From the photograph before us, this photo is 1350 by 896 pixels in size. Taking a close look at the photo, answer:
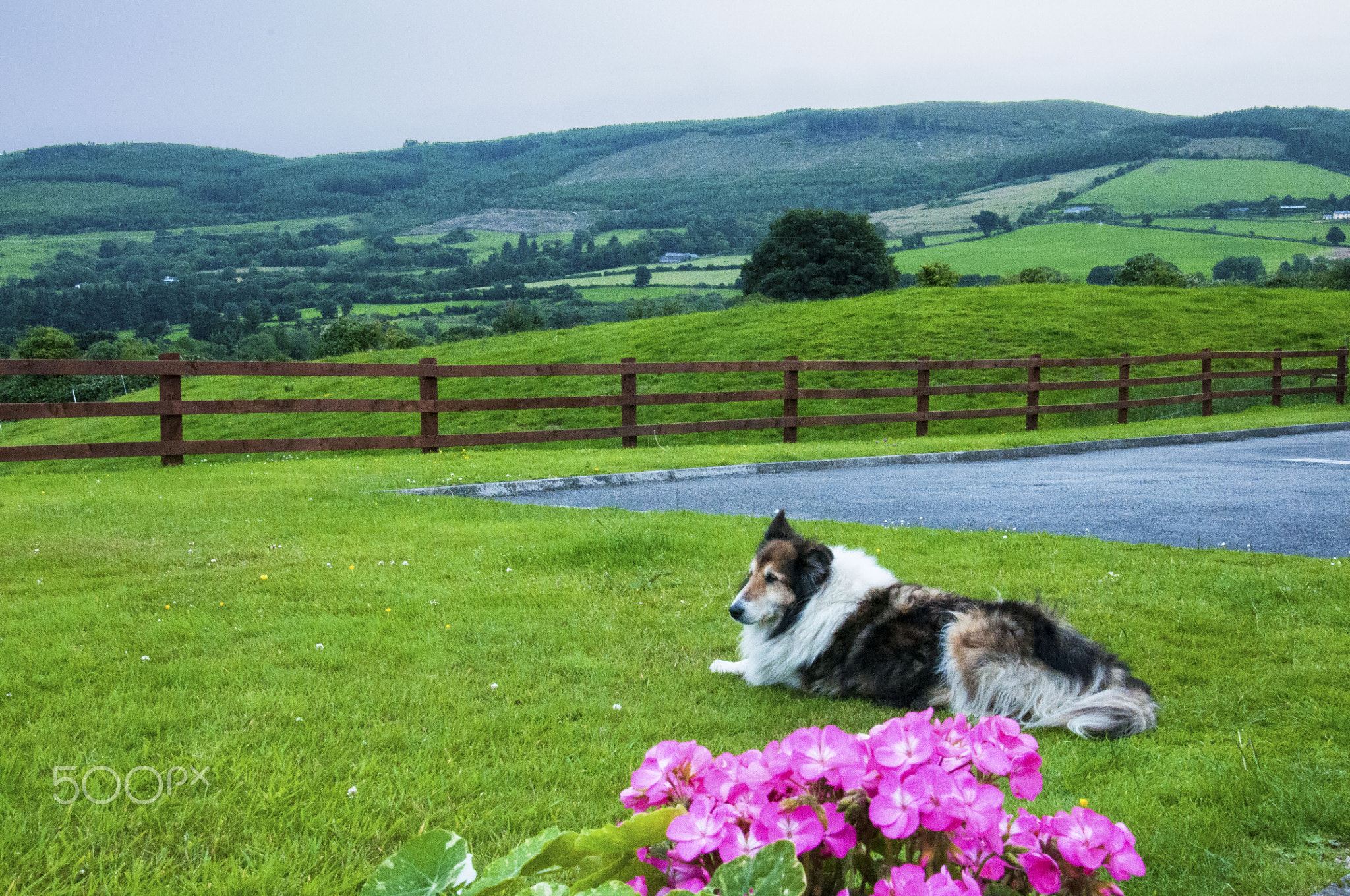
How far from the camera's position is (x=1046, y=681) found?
3611 millimetres

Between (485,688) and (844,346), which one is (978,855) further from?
(844,346)

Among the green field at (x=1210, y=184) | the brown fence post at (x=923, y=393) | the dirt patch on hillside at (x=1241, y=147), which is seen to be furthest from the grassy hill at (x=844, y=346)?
the dirt patch on hillside at (x=1241, y=147)

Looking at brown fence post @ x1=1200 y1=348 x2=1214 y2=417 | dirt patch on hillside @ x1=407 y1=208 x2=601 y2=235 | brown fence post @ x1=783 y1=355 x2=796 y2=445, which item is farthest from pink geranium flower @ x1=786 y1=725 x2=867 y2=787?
dirt patch on hillside @ x1=407 y1=208 x2=601 y2=235

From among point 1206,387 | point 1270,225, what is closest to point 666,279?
point 1270,225

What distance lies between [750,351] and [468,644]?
25.0 metres

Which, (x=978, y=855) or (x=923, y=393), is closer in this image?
(x=978, y=855)

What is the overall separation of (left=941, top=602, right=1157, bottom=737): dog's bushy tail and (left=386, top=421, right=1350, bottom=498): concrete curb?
6.74 m

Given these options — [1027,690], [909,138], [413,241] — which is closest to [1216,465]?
[1027,690]

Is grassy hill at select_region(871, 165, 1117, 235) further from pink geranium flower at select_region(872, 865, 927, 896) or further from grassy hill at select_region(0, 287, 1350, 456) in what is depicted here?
pink geranium flower at select_region(872, 865, 927, 896)

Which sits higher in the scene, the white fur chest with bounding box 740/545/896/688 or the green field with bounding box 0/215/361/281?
the green field with bounding box 0/215/361/281

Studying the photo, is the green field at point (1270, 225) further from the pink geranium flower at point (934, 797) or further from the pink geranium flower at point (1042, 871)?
the pink geranium flower at point (934, 797)

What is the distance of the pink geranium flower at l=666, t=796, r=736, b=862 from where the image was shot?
1.09 metres

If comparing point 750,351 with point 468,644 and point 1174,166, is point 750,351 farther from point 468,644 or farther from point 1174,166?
point 1174,166

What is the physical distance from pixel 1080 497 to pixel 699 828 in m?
9.50
